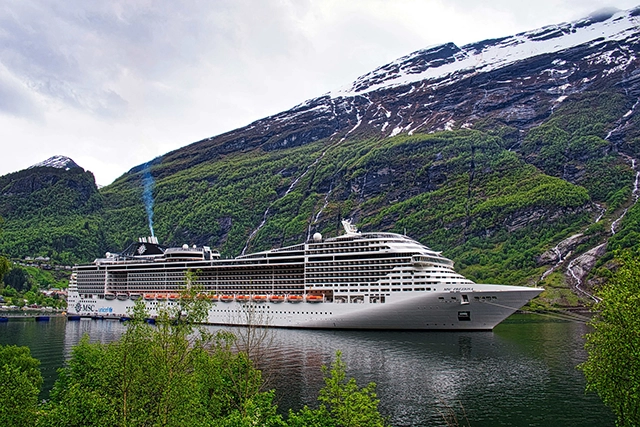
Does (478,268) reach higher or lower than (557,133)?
lower

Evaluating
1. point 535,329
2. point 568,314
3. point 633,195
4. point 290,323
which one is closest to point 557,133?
point 633,195

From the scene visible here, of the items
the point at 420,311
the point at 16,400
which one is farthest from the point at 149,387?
the point at 420,311

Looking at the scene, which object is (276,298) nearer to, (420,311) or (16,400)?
(420,311)

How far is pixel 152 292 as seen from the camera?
10738 centimetres

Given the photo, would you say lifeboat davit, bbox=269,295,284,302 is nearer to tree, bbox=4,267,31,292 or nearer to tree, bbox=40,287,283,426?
tree, bbox=40,287,283,426

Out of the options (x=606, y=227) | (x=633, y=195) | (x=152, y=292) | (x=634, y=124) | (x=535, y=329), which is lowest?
(x=535, y=329)

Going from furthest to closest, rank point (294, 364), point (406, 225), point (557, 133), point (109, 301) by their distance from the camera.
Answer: point (557, 133)
point (406, 225)
point (109, 301)
point (294, 364)

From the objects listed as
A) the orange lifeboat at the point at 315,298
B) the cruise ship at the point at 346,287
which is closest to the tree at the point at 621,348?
the cruise ship at the point at 346,287

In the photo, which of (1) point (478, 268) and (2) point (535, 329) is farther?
(1) point (478, 268)

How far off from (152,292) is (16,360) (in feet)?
269

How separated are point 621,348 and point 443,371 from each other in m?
28.1

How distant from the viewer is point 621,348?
17984 millimetres

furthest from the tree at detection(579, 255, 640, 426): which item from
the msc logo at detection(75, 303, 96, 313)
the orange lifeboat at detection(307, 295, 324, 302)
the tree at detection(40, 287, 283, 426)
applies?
the msc logo at detection(75, 303, 96, 313)

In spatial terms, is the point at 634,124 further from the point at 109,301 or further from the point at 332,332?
the point at 109,301
